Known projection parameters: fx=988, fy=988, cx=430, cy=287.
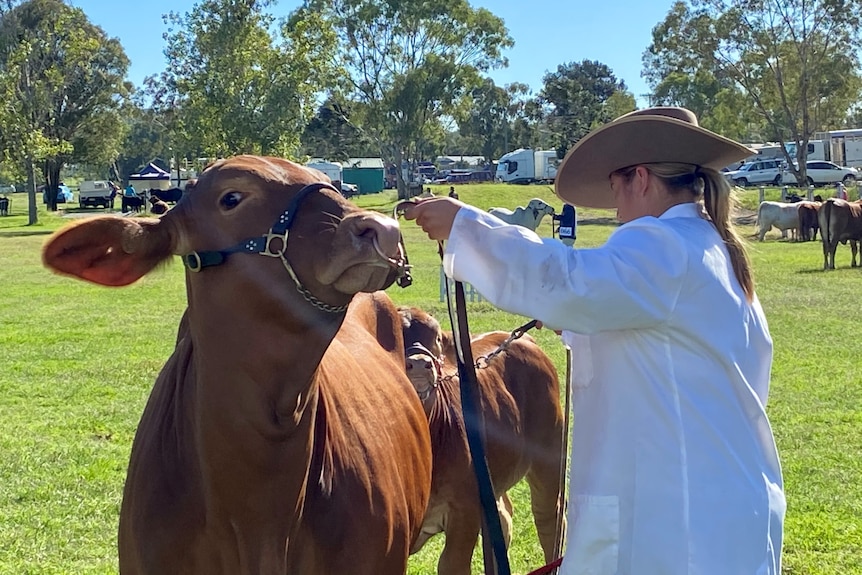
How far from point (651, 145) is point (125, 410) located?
7.09m

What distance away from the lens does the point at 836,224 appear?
22000 mm

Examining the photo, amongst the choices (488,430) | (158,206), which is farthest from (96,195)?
(158,206)

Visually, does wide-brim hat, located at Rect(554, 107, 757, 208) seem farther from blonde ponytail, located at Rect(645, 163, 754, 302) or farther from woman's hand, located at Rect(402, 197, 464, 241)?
woman's hand, located at Rect(402, 197, 464, 241)

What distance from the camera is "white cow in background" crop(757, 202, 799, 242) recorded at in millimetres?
→ 30469

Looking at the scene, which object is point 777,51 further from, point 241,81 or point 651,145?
point 651,145

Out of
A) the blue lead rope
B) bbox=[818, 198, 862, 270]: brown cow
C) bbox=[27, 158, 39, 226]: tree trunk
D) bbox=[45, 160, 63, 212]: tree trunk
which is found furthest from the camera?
bbox=[45, 160, 63, 212]: tree trunk

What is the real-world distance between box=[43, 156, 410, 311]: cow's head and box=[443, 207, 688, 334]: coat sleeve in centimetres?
22

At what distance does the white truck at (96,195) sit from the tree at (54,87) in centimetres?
212

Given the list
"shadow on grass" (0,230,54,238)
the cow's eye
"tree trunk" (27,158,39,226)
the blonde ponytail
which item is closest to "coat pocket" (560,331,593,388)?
the blonde ponytail

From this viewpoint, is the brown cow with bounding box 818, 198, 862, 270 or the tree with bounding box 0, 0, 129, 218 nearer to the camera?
the brown cow with bounding box 818, 198, 862, 270

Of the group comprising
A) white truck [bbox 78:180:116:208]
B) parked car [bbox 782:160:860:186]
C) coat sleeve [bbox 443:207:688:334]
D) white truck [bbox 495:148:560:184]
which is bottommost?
coat sleeve [bbox 443:207:688:334]

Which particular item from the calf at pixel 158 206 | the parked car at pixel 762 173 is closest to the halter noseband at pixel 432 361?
the calf at pixel 158 206

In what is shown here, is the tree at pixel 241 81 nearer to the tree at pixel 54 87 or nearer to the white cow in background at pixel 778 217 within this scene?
the tree at pixel 54 87

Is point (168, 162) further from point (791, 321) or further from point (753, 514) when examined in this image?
point (753, 514)
